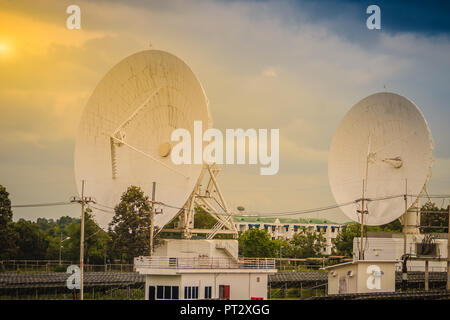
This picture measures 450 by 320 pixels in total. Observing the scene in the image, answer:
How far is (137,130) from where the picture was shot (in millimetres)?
56625

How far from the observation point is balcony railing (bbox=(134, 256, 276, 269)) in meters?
47.8

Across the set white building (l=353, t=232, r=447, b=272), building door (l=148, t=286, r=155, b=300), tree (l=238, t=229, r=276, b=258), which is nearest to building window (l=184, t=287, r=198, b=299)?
building door (l=148, t=286, r=155, b=300)

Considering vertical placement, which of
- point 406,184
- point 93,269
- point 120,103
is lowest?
point 93,269

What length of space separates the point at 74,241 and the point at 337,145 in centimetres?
3706

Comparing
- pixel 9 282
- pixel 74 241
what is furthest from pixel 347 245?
pixel 9 282

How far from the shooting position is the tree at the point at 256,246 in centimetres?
10050

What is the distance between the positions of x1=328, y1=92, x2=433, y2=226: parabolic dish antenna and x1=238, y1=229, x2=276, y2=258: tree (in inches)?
1285

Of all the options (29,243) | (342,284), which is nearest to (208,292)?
(342,284)

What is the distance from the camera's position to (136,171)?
2243 inches

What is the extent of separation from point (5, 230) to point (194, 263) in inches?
949
